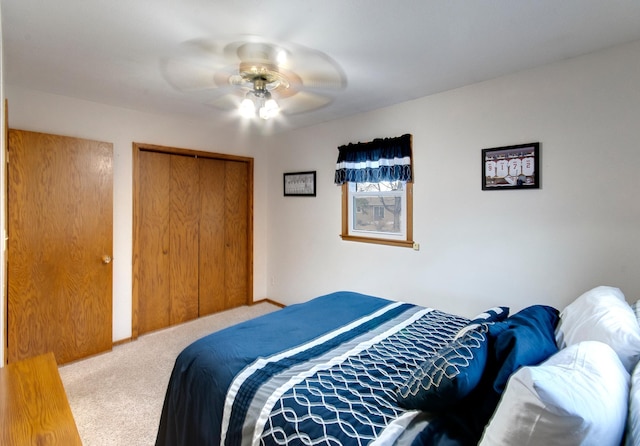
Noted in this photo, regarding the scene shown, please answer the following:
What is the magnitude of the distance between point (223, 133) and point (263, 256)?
174 cm

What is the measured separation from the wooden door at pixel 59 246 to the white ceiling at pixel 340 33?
24.7 inches

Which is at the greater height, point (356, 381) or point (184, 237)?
point (184, 237)

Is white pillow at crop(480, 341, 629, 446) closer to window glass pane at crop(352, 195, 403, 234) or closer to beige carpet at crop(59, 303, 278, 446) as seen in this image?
beige carpet at crop(59, 303, 278, 446)

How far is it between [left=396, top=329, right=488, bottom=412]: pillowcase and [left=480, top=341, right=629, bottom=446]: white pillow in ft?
0.53

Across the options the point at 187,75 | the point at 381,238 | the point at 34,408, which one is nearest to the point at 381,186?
the point at 381,238

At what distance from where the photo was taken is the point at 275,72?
2.36 metres

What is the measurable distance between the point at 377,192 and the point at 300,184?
1.12 metres

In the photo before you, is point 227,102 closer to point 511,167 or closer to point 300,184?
point 300,184

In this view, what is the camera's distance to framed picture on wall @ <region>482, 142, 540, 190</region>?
2.35 m

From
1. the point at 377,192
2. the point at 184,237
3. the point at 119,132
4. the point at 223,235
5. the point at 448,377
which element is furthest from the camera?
the point at 223,235

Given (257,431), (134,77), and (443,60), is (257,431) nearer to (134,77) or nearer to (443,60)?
(443,60)

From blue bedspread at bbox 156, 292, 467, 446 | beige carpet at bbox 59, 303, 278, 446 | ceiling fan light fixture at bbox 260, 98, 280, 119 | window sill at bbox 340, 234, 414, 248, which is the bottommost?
beige carpet at bbox 59, 303, 278, 446

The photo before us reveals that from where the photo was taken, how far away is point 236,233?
4.36m

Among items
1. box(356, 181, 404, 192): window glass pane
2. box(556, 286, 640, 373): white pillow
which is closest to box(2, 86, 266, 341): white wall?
box(356, 181, 404, 192): window glass pane
